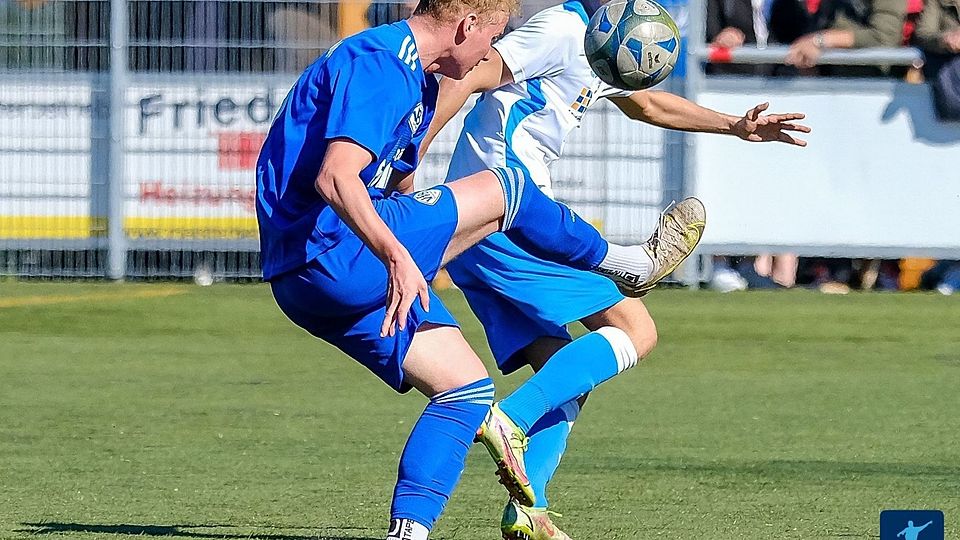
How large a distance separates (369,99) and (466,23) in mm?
392

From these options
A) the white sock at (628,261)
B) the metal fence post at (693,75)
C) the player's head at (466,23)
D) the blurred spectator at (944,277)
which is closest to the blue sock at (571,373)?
the white sock at (628,261)

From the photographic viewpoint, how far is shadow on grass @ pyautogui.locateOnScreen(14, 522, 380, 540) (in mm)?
5348

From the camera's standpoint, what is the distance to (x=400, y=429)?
7719 millimetres

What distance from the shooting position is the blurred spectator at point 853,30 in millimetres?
13148

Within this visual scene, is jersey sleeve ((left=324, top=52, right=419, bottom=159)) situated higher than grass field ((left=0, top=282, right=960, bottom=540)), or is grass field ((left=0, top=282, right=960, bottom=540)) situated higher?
jersey sleeve ((left=324, top=52, right=419, bottom=159))

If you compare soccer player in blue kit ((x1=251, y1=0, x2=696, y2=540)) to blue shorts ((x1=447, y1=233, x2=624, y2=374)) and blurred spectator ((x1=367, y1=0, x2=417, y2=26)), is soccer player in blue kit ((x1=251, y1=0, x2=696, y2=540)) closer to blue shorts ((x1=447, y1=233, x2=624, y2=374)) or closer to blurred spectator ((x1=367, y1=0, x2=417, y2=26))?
blue shorts ((x1=447, y1=233, x2=624, y2=374))

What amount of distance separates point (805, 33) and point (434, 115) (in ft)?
29.2

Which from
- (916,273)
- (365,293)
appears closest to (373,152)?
(365,293)

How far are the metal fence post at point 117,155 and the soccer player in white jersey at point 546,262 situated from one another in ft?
25.7

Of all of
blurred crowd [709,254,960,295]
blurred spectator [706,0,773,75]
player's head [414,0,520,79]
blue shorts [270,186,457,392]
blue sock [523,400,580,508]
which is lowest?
blurred crowd [709,254,960,295]

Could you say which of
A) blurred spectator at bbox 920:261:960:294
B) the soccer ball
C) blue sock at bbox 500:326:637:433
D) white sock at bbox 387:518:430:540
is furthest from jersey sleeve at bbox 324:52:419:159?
blurred spectator at bbox 920:261:960:294

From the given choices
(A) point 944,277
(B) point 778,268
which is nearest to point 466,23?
(B) point 778,268

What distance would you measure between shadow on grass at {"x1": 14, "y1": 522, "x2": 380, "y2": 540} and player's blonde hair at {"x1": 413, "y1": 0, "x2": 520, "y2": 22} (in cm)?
159

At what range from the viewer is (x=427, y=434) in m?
4.80
